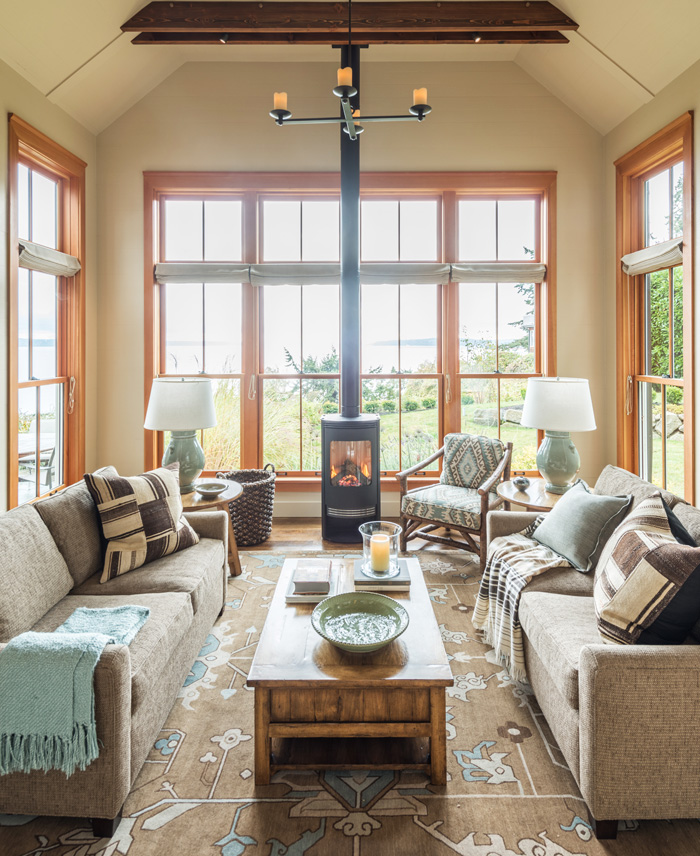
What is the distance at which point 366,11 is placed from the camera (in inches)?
152

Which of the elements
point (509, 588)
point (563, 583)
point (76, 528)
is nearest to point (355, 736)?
point (509, 588)

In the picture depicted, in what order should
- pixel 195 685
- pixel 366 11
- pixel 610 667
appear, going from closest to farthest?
pixel 610 667
pixel 195 685
pixel 366 11

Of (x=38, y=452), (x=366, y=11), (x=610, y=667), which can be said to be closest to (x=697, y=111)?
(x=366, y=11)

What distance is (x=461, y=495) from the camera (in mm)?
3928

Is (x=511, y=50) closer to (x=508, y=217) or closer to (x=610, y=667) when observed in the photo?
(x=508, y=217)

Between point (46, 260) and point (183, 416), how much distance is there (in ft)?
5.25

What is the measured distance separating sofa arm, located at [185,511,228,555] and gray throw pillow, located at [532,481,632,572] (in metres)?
1.64

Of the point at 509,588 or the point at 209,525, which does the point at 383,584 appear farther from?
the point at 209,525

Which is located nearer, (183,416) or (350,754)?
(350,754)

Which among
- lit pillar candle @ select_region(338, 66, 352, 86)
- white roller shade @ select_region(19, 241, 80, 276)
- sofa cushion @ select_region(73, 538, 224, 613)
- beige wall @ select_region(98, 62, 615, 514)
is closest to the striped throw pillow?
sofa cushion @ select_region(73, 538, 224, 613)

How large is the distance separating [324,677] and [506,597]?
106 cm

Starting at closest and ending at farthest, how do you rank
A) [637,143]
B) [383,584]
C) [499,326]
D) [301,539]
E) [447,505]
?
[383,584]
[447,505]
[637,143]
[301,539]
[499,326]

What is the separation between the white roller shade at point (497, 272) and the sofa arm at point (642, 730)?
3.61 metres

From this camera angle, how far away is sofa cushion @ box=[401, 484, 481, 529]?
3.67 metres
